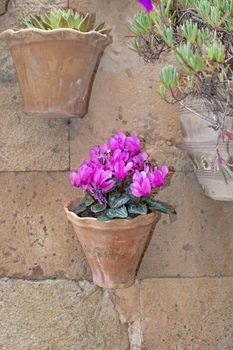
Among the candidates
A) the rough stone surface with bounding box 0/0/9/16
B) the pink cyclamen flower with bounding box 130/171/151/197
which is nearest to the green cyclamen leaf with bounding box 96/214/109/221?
the pink cyclamen flower with bounding box 130/171/151/197

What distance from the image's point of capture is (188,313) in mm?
1554

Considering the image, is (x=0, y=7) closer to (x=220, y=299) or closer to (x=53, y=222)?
(x=53, y=222)

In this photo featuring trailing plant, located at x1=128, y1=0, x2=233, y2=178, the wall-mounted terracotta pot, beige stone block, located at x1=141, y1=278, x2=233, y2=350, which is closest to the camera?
trailing plant, located at x1=128, y1=0, x2=233, y2=178

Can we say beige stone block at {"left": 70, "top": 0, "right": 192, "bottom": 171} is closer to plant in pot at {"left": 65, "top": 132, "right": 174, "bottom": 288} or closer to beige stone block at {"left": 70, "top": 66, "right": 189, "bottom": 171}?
beige stone block at {"left": 70, "top": 66, "right": 189, "bottom": 171}

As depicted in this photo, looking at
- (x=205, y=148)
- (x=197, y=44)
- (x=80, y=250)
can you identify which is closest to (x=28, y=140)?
(x=80, y=250)

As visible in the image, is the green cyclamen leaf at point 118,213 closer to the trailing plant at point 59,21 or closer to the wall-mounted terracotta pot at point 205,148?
the wall-mounted terracotta pot at point 205,148

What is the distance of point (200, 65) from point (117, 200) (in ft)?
1.76

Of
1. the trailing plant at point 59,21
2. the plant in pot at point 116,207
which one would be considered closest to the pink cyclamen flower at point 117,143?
the plant in pot at point 116,207

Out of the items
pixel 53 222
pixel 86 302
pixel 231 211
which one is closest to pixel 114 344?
pixel 86 302

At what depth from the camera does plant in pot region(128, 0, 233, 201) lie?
34.0 inches

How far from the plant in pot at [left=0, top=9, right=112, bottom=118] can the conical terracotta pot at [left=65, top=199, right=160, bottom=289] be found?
305mm

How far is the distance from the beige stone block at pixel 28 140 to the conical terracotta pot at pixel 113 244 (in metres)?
0.21

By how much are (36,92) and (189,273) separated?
2.51ft

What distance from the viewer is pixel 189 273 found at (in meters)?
1.54
